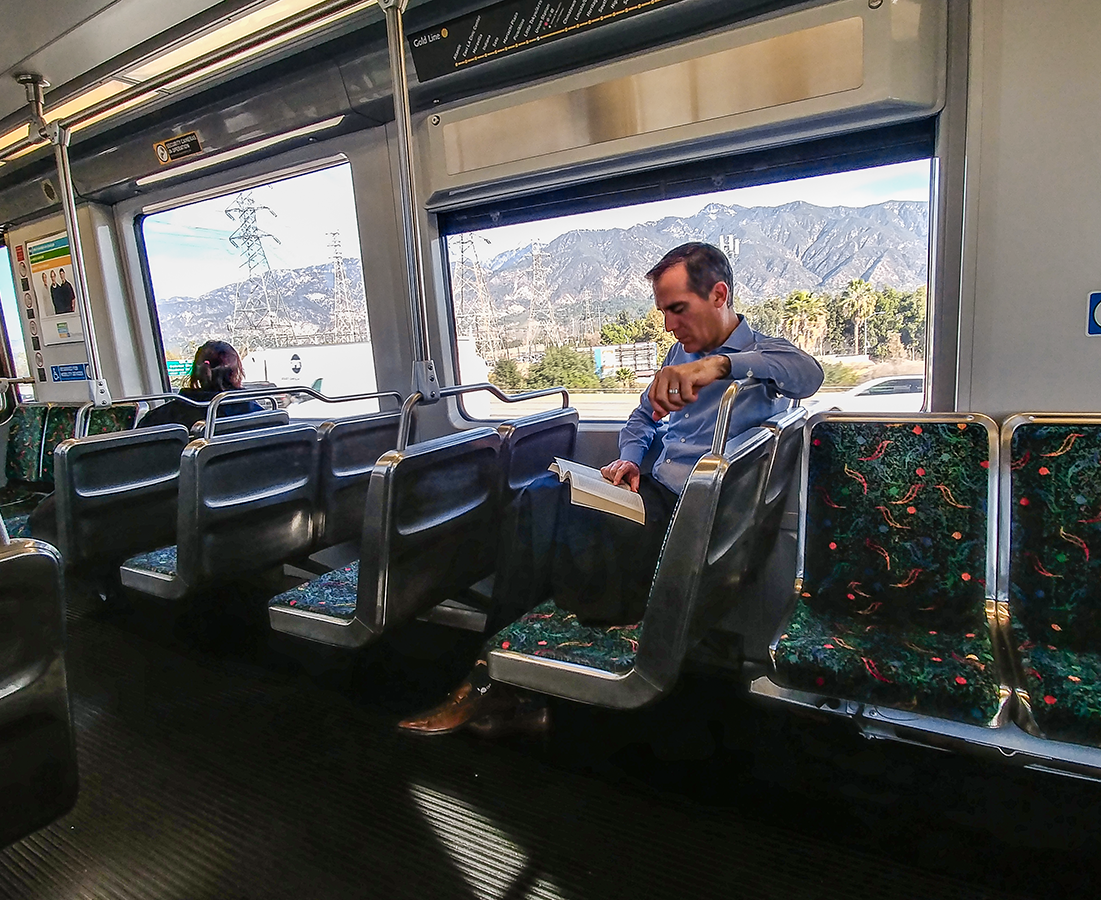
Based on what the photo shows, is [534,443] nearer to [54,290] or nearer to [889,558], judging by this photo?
[889,558]

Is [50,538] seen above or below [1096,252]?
below

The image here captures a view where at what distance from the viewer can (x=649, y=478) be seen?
2.22 metres

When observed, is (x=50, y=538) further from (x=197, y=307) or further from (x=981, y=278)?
(x=981, y=278)

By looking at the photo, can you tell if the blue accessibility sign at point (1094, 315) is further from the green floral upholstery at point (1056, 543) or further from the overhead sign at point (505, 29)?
the overhead sign at point (505, 29)

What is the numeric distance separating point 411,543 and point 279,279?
277 cm

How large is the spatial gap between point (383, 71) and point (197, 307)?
8.65ft

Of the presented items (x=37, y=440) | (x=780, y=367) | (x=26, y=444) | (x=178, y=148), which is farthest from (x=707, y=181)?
(x=26, y=444)

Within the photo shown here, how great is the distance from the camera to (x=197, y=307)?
466 cm

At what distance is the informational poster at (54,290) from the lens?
5.04 metres

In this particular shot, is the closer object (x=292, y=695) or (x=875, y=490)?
(x=875, y=490)

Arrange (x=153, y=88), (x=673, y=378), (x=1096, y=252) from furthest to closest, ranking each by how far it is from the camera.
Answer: (x=153, y=88), (x=1096, y=252), (x=673, y=378)

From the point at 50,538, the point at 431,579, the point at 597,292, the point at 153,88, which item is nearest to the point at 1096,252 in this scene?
the point at 597,292

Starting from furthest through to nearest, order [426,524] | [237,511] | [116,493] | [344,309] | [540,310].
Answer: [344,309], [540,310], [116,493], [237,511], [426,524]

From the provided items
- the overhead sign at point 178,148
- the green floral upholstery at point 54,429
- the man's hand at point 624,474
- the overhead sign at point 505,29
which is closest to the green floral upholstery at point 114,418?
the green floral upholstery at point 54,429
